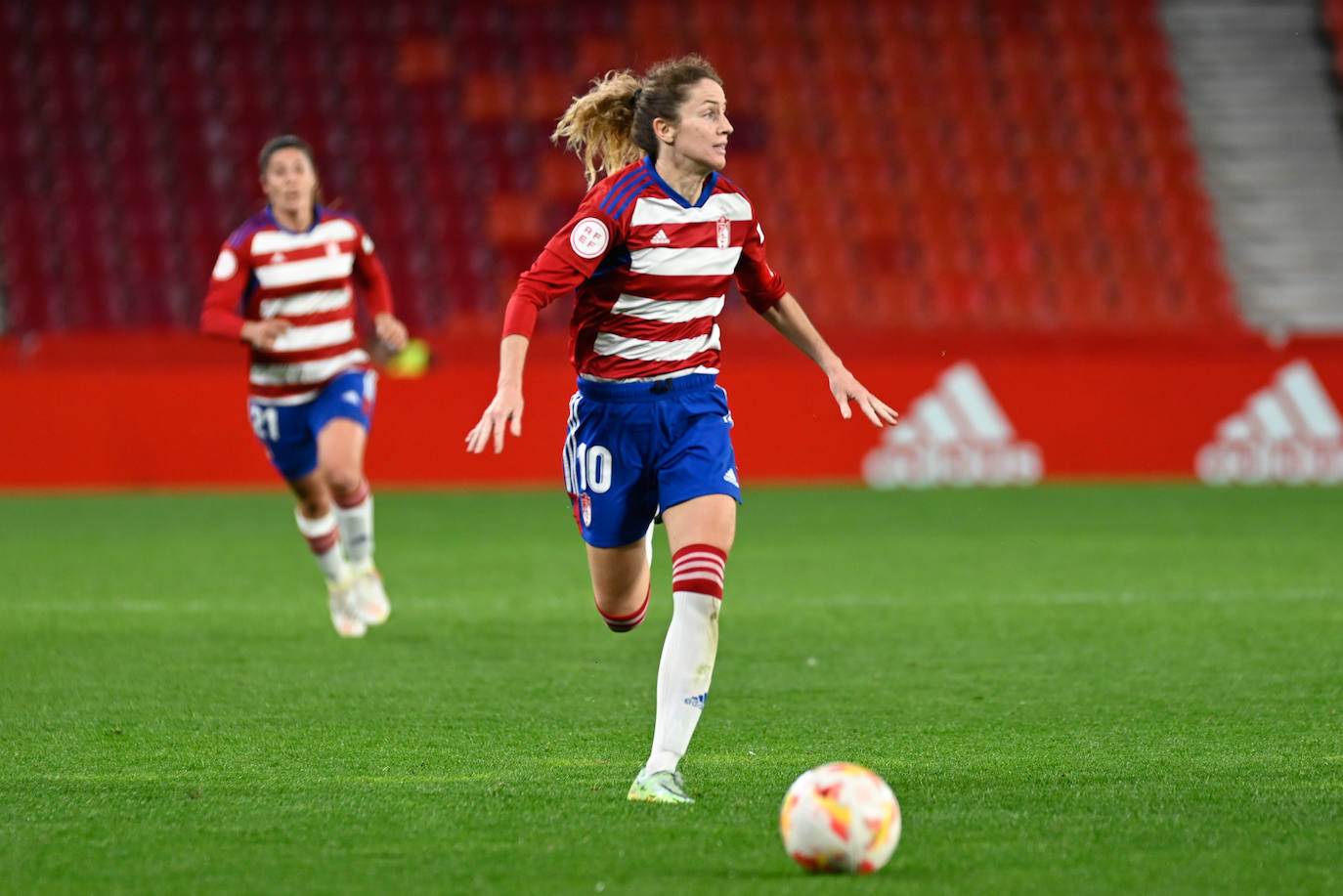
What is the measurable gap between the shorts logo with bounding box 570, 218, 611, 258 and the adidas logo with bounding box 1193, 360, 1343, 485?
11780 mm

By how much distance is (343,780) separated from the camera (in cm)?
508

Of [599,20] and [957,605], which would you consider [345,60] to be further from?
[957,605]

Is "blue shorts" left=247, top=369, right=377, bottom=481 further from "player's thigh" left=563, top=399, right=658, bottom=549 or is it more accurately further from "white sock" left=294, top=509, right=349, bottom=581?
"player's thigh" left=563, top=399, right=658, bottom=549

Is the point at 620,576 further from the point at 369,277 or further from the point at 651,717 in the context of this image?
the point at 369,277

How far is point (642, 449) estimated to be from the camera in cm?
528

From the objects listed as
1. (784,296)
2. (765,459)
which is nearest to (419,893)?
(784,296)

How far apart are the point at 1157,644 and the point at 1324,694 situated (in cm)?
131

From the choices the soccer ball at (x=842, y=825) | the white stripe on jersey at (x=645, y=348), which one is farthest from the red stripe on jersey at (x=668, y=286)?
the soccer ball at (x=842, y=825)

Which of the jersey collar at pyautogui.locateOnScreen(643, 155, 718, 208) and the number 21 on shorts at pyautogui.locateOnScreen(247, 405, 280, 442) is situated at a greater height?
the jersey collar at pyautogui.locateOnScreen(643, 155, 718, 208)

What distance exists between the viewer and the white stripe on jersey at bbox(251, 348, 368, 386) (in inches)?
334

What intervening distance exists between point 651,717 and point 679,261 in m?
1.73

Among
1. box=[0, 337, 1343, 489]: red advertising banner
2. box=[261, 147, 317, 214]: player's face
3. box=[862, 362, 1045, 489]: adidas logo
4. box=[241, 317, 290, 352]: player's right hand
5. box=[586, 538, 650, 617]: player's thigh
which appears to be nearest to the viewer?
box=[586, 538, 650, 617]: player's thigh

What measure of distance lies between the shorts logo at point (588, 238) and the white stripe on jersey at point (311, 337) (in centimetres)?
361

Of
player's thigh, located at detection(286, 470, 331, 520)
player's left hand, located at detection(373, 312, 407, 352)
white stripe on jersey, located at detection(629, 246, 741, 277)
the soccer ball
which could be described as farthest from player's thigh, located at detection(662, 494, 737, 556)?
player's thigh, located at detection(286, 470, 331, 520)
